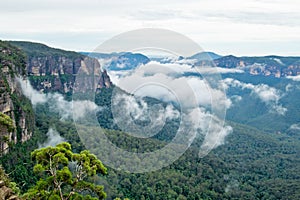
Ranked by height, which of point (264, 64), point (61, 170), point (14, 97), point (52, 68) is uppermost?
point (264, 64)

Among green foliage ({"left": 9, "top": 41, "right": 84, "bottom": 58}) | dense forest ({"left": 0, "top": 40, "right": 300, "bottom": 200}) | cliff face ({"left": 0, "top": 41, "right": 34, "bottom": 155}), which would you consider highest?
green foliage ({"left": 9, "top": 41, "right": 84, "bottom": 58})

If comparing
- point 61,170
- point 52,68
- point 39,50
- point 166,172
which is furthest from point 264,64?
point 61,170

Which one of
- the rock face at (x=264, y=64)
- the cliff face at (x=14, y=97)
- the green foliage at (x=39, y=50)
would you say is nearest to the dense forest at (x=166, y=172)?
the green foliage at (x=39, y=50)

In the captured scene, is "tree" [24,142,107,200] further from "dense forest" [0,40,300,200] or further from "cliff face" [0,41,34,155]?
"cliff face" [0,41,34,155]

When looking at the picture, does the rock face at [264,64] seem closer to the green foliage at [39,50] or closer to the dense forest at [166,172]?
the green foliage at [39,50]

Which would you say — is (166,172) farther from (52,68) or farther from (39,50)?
(39,50)

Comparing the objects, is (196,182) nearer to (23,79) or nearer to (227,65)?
(23,79)

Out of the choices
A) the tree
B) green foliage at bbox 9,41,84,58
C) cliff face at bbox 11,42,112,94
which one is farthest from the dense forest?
cliff face at bbox 11,42,112,94

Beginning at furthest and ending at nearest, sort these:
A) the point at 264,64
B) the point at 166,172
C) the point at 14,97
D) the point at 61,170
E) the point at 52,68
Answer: the point at 264,64 < the point at 52,68 < the point at 166,172 < the point at 14,97 < the point at 61,170

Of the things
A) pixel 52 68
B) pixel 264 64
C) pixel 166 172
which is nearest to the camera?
pixel 166 172
